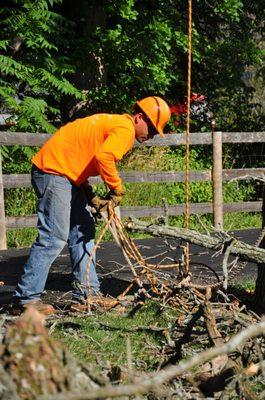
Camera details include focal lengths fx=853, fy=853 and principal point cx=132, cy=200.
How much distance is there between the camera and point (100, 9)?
1465 centimetres

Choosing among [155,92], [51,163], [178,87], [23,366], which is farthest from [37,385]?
[178,87]

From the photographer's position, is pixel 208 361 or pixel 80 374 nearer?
pixel 80 374

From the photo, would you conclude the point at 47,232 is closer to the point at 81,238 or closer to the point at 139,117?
the point at 81,238

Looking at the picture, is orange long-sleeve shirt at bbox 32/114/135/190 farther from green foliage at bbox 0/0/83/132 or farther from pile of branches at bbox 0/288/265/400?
green foliage at bbox 0/0/83/132

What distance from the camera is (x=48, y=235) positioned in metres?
6.27

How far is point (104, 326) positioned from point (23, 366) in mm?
3495

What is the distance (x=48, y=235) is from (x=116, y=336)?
1.32m

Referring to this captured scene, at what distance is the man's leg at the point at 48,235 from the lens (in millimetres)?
A: 6254

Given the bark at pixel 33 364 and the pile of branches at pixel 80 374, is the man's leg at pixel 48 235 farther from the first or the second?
the bark at pixel 33 364

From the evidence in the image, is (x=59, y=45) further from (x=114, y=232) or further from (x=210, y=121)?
(x=114, y=232)

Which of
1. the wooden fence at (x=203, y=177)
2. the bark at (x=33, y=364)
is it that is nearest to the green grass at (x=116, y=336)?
the bark at (x=33, y=364)

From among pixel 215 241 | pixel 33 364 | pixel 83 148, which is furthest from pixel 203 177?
pixel 33 364

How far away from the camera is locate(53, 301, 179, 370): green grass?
464 centimetres

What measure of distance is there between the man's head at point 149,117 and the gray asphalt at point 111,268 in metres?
0.86
